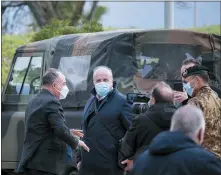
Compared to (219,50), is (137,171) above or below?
below

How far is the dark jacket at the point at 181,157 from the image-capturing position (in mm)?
4965

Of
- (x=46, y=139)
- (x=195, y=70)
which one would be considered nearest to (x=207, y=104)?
(x=195, y=70)

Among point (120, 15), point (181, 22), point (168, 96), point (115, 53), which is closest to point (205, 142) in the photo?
point (168, 96)

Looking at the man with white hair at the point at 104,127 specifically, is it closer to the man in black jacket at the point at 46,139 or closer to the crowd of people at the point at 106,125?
the crowd of people at the point at 106,125

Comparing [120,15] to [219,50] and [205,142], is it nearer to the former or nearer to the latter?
[219,50]

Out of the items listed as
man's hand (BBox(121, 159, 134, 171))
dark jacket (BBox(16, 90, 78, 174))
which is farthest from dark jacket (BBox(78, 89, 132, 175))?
man's hand (BBox(121, 159, 134, 171))

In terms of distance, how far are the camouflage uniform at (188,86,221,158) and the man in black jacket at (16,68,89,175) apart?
1.51m

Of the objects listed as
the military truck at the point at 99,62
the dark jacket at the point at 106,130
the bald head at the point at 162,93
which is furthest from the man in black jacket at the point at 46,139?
the military truck at the point at 99,62

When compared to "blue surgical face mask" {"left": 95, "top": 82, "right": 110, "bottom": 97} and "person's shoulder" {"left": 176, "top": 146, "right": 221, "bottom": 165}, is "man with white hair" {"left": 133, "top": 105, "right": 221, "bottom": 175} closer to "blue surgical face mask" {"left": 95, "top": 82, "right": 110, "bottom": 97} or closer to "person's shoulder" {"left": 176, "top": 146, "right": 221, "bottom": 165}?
"person's shoulder" {"left": 176, "top": 146, "right": 221, "bottom": 165}

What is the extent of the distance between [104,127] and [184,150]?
11.5 ft

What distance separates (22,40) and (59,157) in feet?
50.0

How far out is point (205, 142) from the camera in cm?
711

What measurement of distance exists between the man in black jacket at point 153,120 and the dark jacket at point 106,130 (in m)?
1.12

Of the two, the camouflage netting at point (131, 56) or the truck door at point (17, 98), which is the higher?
the camouflage netting at point (131, 56)
